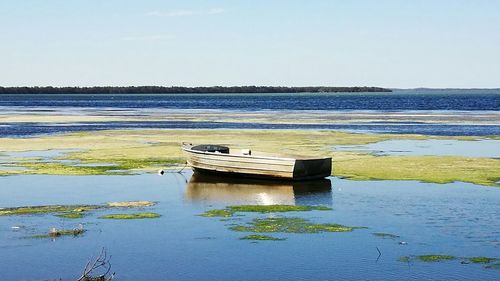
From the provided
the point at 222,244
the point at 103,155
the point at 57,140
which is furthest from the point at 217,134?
the point at 222,244

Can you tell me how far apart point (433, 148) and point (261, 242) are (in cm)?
2525

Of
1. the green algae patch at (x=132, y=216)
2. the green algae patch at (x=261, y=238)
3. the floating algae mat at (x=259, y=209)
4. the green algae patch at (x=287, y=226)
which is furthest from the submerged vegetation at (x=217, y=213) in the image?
the green algae patch at (x=261, y=238)

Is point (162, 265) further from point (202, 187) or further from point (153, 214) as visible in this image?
point (202, 187)

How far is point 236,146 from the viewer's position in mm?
41500

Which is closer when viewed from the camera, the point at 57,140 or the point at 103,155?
the point at 103,155

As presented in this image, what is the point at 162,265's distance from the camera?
16.5 metres

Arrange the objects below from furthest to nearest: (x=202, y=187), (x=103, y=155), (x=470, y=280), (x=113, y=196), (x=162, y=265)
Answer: (x=103, y=155) → (x=202, y=187) → (x=113, y=196) → (x=162, y=265) → (x=470, y=280)

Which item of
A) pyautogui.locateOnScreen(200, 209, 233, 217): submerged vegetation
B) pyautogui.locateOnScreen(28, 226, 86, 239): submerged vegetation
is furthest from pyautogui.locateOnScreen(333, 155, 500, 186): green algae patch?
pyautogui.locateOnScreen(28, 226, 86, 239): submerged vegetation

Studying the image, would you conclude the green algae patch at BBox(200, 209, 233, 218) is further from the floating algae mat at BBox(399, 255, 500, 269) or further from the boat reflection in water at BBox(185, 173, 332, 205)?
the floating algae mat at BBox(399, 255, 500, 269)

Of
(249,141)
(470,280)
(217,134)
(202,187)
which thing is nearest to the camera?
(470,280)

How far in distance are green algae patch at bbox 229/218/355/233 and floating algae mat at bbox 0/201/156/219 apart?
4396 mm

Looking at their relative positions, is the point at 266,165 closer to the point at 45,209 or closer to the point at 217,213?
the point at 217,213

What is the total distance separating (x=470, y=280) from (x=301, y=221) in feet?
20.9

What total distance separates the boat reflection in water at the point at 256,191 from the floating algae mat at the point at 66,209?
7.29 ft
